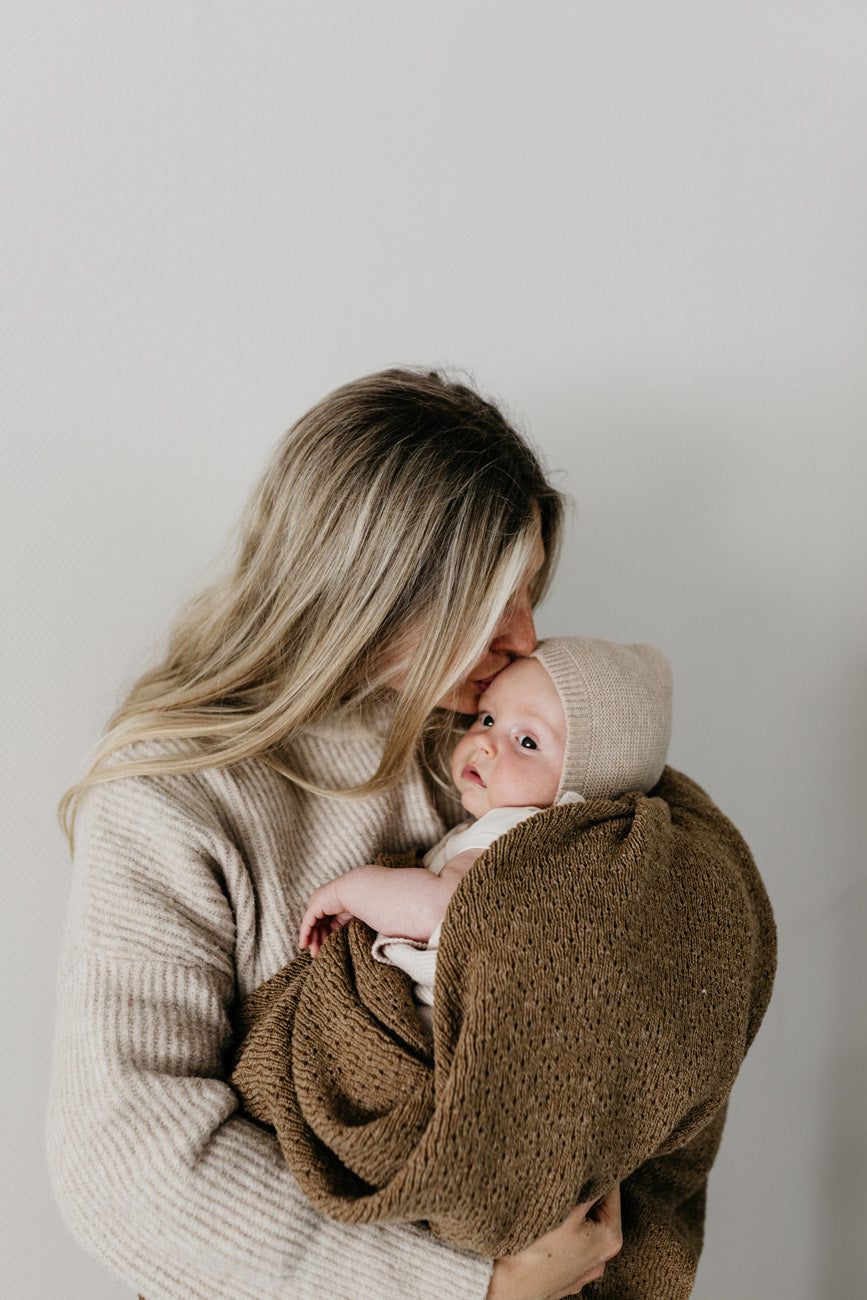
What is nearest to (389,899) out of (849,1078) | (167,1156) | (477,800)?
(477,800)

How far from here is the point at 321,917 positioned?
42.0 inches

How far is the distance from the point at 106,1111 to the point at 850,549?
1385 millimetres

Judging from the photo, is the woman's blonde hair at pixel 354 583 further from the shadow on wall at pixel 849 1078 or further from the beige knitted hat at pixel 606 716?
the shadow on wall at pixel 849 1078

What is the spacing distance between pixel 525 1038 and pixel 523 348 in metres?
1.00

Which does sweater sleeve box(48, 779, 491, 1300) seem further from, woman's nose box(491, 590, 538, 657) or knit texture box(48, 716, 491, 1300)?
woman's nose box(491, 590, 538, 657)

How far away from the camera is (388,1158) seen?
82cm

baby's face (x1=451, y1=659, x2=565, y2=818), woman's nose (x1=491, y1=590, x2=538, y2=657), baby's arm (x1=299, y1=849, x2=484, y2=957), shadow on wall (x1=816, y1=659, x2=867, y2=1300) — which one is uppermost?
woman's nose (x1=491, y1=590, x2=538, y2=657)

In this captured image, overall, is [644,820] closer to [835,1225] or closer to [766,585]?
[766,585]

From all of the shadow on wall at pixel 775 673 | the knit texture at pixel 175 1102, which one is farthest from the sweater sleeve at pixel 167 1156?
the shadow on wall at pixel 775 673

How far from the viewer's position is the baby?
1005 mm

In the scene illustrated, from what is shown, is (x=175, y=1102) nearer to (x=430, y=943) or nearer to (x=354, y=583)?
(x=430, y=943)

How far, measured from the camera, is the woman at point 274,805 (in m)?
0.87

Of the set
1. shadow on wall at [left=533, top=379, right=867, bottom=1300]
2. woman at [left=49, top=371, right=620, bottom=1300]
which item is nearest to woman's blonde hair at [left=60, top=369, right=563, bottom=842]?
woman at [left=49, top=371, right=620, bottom=1300]

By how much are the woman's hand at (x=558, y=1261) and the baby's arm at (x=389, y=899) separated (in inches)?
11.7
